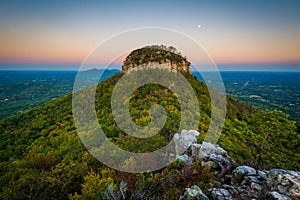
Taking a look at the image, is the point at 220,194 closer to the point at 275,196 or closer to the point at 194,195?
the point at 194,195

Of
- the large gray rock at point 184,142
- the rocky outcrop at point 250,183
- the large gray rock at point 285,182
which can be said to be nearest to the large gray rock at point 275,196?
the rocky outcrop at point 250,183

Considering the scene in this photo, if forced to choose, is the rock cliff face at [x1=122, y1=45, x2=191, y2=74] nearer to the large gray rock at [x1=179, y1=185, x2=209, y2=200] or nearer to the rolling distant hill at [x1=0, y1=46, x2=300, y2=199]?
the rolling distant hill at [x1=0, y1=46, x2=300, y2=199]

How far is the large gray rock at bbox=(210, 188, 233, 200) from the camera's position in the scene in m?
7.61

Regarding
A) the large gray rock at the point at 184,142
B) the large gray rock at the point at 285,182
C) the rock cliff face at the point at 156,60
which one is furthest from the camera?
the rock cliff face at the point at 156,60

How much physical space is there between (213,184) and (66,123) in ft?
120

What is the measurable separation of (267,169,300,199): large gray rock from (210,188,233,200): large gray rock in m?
1.92

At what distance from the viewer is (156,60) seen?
44562 millimetres

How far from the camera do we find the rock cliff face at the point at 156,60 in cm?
4456

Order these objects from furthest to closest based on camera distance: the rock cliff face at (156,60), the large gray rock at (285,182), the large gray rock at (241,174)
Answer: the rock cliff face at (156,60), the large gray rock at (241,174), the large gray rock at (285,182)

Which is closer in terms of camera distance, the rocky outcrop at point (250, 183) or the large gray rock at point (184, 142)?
the rocky outcrop at point (250, 183)

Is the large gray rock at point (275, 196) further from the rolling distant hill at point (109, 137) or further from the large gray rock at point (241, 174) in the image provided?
the rolling distant hill at point (109, 137)

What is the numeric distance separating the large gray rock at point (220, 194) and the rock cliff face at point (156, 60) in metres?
37.3

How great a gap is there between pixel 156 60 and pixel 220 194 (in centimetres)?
3906

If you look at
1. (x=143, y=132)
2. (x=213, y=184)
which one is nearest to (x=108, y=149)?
(x=143, y=132)
